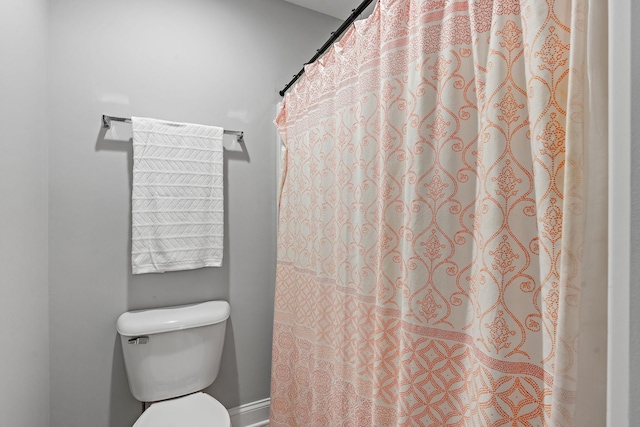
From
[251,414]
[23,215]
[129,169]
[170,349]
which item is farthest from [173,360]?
[129,169]

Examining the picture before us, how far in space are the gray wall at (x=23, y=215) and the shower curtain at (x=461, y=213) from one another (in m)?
1.09

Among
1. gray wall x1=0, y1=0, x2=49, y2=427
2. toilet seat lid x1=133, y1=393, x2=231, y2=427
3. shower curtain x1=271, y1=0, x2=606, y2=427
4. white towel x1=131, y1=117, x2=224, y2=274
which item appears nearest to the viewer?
shower curtain x1=271, y1=0, x2=606, y2=427

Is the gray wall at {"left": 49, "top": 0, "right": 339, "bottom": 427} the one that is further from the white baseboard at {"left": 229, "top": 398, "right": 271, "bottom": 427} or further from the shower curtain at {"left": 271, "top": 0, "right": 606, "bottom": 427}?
the shower curtain at {"left": 271, "top": 0, "right": 606, "bottom": 427}

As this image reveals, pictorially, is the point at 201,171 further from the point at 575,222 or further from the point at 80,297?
the point at 575,222

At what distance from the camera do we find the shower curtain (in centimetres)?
48

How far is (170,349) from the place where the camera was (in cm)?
139

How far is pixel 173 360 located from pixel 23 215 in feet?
2.77

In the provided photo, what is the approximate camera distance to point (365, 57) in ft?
3.10

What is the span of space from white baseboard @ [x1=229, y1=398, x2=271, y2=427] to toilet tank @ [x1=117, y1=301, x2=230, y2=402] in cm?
38

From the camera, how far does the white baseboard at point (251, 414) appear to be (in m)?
1.72

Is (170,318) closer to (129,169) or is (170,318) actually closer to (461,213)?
(129,169)

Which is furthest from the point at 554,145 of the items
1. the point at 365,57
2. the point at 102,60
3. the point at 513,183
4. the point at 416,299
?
the point at 102,60

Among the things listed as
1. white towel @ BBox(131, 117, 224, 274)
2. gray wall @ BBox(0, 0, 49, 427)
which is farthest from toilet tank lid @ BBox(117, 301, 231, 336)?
gray wall @ BBox(0, 0, 49, 427)

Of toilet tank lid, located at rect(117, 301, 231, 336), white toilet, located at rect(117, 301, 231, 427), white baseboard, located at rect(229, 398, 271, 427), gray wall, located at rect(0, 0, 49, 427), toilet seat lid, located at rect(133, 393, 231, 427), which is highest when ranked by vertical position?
gray wall, located at rect(0, 0, 49, 427)
